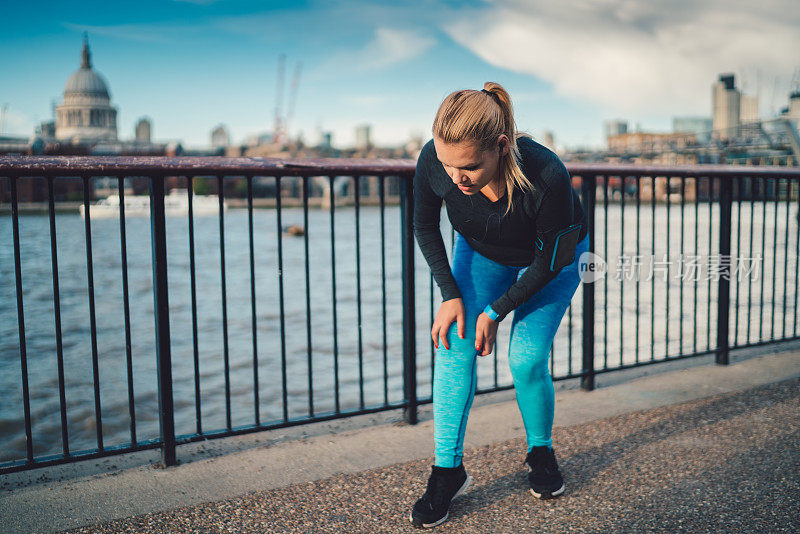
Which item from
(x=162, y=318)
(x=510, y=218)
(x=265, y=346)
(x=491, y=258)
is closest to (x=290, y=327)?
(x=265, y=346)

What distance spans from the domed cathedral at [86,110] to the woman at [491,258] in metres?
130

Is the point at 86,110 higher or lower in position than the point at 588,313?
higher

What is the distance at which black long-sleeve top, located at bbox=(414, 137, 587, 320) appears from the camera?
197 centimetres

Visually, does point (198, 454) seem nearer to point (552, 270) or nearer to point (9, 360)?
point (552, 270)

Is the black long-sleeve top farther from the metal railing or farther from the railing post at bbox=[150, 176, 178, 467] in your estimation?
the railing post at bbox=[150, 176, 178, 467]

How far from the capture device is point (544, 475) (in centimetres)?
234

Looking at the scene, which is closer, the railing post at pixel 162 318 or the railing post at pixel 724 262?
the railing post at pixel 162 318

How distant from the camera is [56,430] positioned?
4016mm

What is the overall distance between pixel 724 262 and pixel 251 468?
9.91ft

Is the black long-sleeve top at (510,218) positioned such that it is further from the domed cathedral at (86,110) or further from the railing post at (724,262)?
the domed cathedral at (86,110)

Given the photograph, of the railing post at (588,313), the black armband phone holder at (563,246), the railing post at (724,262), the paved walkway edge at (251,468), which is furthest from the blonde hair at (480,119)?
the railing post at (724,262)

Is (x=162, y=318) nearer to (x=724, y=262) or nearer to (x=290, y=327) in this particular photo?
(x=724, y=262)

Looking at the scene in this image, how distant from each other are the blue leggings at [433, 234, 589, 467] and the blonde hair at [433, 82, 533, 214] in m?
0.42

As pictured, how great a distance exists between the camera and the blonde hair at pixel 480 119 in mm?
1790
